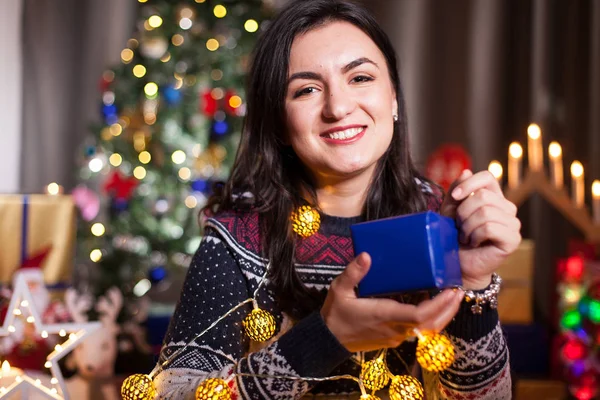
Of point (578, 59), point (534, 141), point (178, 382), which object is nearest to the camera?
point (178, 382)

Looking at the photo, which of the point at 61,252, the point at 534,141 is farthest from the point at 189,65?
the point at 534,141

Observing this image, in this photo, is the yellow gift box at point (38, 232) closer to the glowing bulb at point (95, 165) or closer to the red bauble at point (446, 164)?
the glowing bulb at point (95, 165)

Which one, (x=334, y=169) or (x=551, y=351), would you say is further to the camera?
(x=551, y=351)

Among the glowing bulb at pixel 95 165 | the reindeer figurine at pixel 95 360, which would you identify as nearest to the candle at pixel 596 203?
the reindeer figurine at pixel 95 360

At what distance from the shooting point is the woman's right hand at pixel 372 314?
83 centimetres

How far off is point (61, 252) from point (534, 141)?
182cm

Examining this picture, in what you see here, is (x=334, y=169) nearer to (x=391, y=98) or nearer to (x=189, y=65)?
(x=391, y=98)

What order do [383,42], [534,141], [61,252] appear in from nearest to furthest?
[383,42]
[61,252]
[534,141]

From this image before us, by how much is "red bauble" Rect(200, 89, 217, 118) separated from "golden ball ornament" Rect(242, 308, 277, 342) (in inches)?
89.5

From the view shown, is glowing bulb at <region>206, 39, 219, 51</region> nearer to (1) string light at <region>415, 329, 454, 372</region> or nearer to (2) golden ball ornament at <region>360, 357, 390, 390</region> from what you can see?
(2) golden ball ornament at <region>360, 357, 390, 390</region>

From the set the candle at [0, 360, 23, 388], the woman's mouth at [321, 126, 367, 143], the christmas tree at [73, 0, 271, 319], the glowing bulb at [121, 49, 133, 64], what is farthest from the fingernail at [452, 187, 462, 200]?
the glowing bulb at [121, 49, 133, 64]

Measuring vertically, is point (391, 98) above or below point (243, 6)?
below

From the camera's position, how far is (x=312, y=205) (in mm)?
1306

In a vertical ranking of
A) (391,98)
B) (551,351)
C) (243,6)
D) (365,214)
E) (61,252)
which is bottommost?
(551,351)
